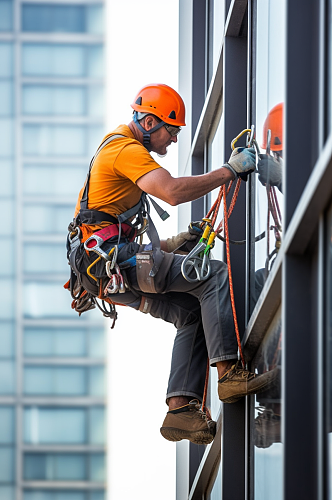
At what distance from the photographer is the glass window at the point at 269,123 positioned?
8.00 ft

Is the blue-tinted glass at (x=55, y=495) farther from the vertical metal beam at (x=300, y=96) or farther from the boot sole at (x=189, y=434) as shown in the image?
the vertical metal beam at (x=300, y=96)

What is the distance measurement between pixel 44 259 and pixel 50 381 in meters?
3.34

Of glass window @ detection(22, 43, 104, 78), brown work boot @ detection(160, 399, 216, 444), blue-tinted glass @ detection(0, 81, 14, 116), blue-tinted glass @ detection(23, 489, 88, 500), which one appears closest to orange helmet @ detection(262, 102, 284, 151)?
brown work boot @ detection(160, 399, 216, 444)

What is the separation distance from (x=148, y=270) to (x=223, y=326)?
0.37 m

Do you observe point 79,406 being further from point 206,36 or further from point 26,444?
point 206,36

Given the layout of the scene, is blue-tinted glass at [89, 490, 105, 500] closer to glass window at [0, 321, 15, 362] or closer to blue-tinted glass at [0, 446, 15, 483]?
blue-tinted glass at [0, 446, 15, 483]

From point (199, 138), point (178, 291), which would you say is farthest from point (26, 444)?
point (178, 291)

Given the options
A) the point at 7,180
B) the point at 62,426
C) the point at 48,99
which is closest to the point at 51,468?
the point at 62,426

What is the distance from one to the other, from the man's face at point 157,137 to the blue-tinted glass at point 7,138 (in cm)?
1989

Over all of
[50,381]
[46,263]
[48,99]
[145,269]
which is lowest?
[50,381]

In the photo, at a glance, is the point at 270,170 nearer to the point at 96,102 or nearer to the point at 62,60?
the point at 62,60

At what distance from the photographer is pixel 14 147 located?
22688 mm

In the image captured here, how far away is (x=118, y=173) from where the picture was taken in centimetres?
310

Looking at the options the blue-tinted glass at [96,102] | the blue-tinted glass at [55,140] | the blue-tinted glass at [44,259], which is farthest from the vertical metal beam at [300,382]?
the blue-tinted glass at [96,102]
